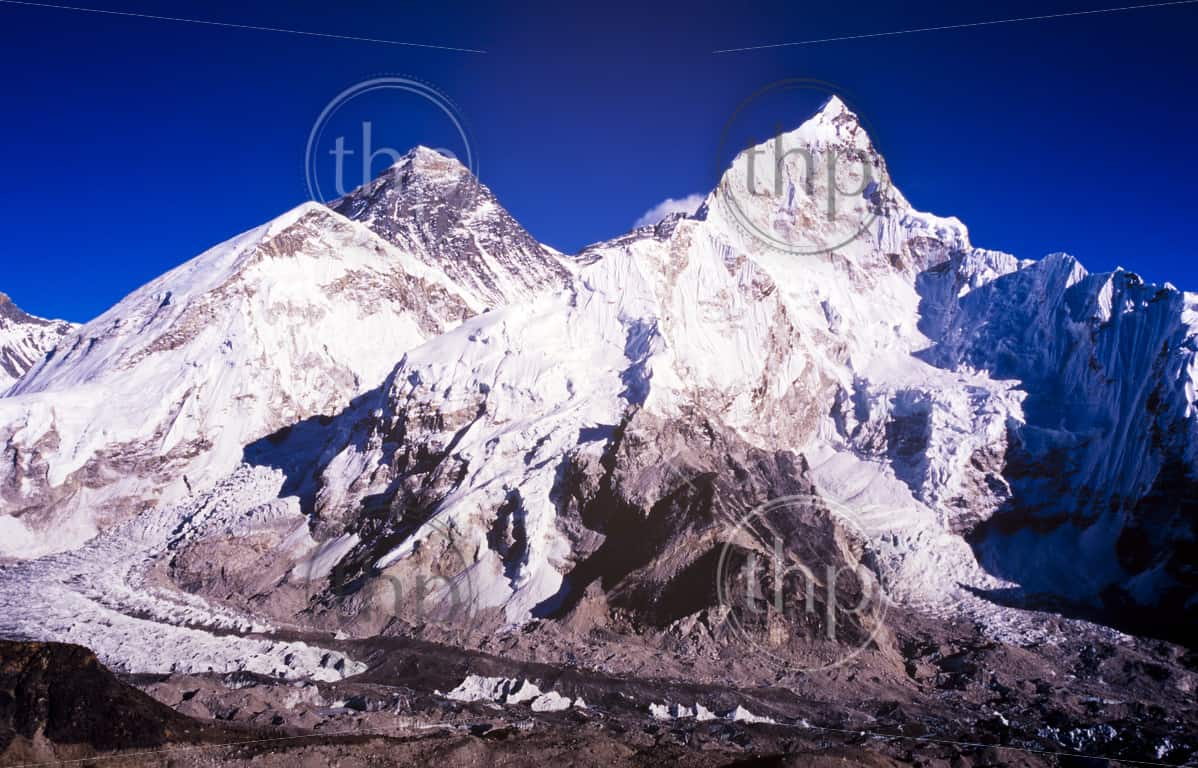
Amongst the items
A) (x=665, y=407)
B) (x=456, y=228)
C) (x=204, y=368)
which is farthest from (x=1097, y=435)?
(x=456, y=228)

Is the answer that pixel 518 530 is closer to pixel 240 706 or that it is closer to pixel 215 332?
pixel 240 706

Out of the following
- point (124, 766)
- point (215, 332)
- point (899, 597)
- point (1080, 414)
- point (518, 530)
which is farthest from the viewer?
point (215, 332)

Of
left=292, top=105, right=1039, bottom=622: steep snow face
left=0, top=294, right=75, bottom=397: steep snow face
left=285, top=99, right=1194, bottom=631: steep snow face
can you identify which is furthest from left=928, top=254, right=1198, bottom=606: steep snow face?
left=0, top=294, right=75, bottom=397: steep snow face

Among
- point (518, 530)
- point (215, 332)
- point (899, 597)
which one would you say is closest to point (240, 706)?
point (518, 530)

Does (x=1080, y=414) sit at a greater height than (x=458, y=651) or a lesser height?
greater

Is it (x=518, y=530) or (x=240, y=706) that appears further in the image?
(x=518, y=530)

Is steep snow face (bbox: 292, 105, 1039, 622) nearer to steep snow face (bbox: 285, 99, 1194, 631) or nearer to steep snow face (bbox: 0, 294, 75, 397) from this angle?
steep snow face (bbox: 285, 99, 1194, 631)

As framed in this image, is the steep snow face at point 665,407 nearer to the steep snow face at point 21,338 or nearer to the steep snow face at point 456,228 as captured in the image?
the steep snow face at point 456,228
